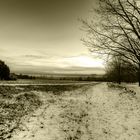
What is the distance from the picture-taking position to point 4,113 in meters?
9.16

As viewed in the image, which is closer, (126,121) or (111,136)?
(111,136)

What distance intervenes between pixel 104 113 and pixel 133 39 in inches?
189

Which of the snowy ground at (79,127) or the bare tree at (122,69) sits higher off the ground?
the bare tree at (122,69)

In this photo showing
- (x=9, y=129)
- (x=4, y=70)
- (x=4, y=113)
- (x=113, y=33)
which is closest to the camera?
(x=9, y=129)

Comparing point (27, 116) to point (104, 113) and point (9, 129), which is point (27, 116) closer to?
point (9, 129)

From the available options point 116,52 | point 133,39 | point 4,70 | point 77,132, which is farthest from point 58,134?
point 4,70

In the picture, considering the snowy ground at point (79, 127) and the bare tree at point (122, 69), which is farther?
the bare tree at point (122, 69)

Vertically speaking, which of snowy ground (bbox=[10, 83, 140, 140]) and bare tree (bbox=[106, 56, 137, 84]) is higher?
bare tree (bbox=[106, 56, 137, 84])

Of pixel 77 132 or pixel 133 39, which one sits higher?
pixel 133 39

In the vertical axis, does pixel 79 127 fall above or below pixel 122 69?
below

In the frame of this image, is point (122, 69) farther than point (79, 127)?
Yes

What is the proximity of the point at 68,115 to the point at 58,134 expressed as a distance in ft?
10.1

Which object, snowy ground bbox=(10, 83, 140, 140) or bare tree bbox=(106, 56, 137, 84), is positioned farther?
bare tree bbox=(106, 56, 137, 84)

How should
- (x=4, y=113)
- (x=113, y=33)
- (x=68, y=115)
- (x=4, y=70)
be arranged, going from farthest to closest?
(x=4, y=70) < (x=113, y=33) < (x=68, y=115) < (x=4, y=113)
